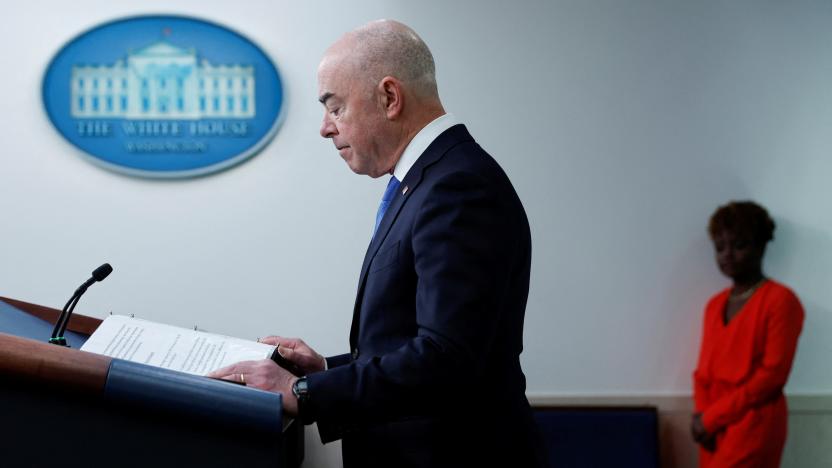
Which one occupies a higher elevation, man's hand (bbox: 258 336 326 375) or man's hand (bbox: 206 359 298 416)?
man's hand (bbox: 206 359 298 416)

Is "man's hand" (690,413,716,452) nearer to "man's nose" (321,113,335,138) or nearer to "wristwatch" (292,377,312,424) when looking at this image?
"man's nose" (321,113,335,138)

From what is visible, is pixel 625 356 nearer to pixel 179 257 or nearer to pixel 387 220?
pixel 179 257

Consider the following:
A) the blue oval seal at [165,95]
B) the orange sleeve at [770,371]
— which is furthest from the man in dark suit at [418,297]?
the orange sleeve at [770,371]

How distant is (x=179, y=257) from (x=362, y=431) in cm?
224

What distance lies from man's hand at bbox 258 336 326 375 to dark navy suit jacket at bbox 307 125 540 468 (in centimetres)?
11

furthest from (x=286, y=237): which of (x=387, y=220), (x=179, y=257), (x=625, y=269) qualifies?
(x=387, y=220)

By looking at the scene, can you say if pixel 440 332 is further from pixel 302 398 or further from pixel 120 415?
pixel 120 415

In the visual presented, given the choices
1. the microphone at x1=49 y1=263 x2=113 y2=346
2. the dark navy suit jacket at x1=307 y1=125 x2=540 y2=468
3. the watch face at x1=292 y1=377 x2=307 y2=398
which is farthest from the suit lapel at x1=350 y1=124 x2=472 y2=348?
the microphone at x1=49 y1=263 x2=113 y2=346

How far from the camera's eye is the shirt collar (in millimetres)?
1663

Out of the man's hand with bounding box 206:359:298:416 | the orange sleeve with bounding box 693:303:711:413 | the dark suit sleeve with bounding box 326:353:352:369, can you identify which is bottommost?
the orange sleeve with bounding box 693:303:711:413

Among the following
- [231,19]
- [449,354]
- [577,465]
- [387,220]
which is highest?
[231,19]

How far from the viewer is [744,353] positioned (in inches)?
140

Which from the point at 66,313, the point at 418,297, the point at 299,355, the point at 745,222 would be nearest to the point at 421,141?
the point at 418,297

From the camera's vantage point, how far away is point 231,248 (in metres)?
3.62
